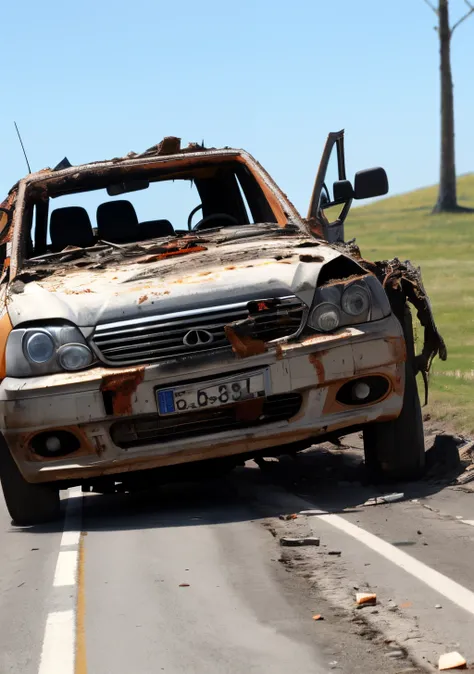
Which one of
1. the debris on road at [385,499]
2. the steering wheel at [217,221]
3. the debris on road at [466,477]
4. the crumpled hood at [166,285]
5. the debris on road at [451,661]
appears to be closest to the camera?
the debris on road at [451,661]

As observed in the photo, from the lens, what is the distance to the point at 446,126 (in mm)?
49000

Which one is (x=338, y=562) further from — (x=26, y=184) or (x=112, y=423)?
(x=26, y=184)

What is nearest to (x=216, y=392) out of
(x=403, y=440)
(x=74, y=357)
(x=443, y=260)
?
(x=74, y=357)

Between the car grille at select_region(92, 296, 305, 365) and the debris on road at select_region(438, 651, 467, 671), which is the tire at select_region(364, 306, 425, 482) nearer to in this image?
the car grille at select_region(92, 296, 305, 365)

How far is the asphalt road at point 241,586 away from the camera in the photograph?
4.30 metres

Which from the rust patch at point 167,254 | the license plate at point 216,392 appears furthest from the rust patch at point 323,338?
the rust patch at point 167,254

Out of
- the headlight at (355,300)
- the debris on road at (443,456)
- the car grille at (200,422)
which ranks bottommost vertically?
the debris on road at (443,456)

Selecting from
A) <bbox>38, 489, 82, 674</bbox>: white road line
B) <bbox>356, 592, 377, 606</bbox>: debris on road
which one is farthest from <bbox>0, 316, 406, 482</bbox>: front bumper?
<bbox>356, 592, 377, 606</bbox>: debris on road

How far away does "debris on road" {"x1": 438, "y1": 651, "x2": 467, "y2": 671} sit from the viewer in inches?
155

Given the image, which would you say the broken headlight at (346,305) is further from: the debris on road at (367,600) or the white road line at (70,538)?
the debris on road at (367,600)

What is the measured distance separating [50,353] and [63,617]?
2.10m

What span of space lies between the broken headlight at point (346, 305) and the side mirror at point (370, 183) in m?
1.50

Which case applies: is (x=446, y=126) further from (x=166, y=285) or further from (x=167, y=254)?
(x=166, y=285)

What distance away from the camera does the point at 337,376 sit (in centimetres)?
693
